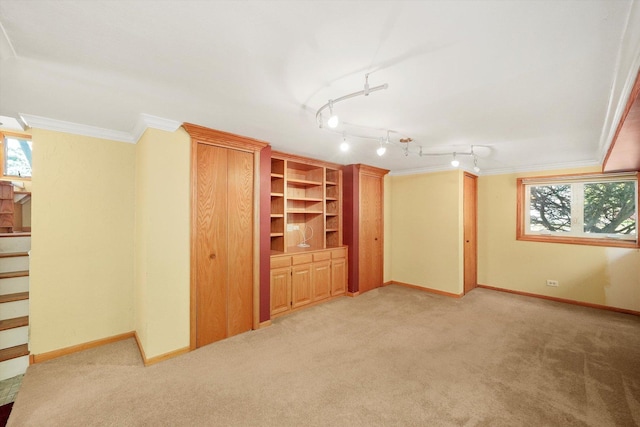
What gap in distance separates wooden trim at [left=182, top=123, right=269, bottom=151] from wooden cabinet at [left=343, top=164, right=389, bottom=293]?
1952 mm

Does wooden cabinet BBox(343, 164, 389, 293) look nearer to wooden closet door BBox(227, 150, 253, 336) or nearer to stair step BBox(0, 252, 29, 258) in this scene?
wooden closet door BBox(227, 150, 253, 336)

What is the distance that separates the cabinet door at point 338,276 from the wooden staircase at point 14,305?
359cm

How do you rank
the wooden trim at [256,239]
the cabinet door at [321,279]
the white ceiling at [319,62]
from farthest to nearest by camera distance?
1. the cabinet door at [321,279]
2. the wooden trim at [256,239]
3. the white ceiling at [319,62]

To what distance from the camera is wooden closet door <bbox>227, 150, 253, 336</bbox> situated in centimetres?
313

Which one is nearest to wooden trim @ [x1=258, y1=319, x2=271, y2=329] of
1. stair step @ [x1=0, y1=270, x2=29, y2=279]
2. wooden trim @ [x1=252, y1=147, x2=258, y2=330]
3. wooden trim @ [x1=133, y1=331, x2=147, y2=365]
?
wooden trim @ [x1=252, y1=147, x2=258, y2=330]

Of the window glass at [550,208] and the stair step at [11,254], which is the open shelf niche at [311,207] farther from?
the window glass at [550,208]

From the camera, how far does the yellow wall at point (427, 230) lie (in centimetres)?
479

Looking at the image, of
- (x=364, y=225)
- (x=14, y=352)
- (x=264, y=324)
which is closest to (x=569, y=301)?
(x=364, y=225)

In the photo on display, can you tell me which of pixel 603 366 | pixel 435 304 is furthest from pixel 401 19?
pixel 435 304

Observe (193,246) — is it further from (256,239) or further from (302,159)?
(302,159)

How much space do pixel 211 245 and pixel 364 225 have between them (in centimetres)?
278

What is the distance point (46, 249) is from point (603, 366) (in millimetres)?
5484

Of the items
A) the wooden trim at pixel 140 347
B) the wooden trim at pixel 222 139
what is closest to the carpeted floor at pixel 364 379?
the wooden trim at pixel 140 347

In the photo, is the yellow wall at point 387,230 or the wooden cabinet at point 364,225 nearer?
the wooden cabinet at point 364,225
